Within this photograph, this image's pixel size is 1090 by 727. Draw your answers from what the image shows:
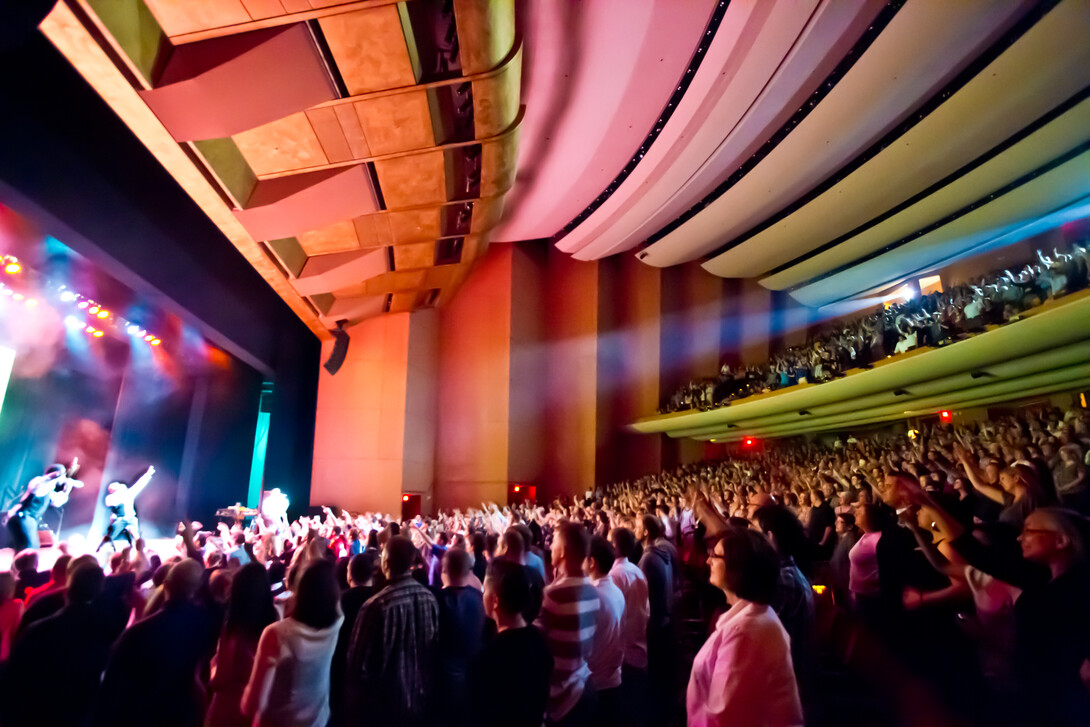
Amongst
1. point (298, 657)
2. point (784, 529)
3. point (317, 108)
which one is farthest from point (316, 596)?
point (317, 108)

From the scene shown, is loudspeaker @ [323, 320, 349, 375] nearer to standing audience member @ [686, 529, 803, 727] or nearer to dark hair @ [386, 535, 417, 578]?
dark hair @ [386, 535, 417, 578]

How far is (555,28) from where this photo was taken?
26.6ft

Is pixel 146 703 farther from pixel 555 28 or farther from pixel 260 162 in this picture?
pixel 555 28

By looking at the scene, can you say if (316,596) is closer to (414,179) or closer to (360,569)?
→ (360,569)

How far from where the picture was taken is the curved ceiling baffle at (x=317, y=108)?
470cm

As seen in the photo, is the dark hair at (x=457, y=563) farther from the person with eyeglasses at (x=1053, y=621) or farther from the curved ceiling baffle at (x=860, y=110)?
the curved ceiling baffle at (x=860, y=110)

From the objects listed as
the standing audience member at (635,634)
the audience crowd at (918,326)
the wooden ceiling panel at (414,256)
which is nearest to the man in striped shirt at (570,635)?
the standing audience member at (635,634)

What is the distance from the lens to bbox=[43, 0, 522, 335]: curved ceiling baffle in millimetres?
4695

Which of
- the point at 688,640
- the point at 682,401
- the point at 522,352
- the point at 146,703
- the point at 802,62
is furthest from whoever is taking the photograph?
the point at 522,352

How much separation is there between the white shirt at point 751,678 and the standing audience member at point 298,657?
1.33m

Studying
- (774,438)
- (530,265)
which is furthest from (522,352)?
(774,438)

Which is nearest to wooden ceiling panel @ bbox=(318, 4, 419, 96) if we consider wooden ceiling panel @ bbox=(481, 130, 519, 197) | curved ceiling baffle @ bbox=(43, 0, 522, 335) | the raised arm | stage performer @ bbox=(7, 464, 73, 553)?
curved ceiling baffle @ bbox=(43, 0, 522, 335)

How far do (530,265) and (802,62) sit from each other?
881 centimetres

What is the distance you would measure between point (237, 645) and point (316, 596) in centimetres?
49
